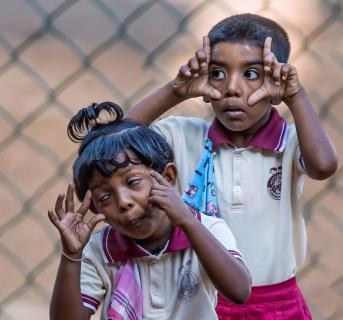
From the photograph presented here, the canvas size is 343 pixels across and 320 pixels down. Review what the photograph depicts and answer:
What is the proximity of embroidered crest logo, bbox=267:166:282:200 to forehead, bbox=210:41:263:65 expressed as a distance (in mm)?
192

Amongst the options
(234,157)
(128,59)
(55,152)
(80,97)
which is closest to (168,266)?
(234,157)

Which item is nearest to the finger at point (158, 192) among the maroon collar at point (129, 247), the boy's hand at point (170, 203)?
the boy's hand at point (170, 203)

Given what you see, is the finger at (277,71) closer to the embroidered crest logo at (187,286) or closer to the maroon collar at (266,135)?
the maroon collar at (266,135)

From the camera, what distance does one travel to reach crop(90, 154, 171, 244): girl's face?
1.49 meters

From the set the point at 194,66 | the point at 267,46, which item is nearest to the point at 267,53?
the point at 267,46

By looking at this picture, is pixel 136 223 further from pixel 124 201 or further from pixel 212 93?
pixel 212 93

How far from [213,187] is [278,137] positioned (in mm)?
136

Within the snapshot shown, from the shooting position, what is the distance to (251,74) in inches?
65.5

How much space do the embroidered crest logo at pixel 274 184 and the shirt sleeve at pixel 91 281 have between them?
0.32 metres

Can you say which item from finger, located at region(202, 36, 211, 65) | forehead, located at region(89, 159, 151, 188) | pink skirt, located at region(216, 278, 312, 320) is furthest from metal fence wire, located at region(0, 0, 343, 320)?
forehead, located at region(89, 159, 151, 188)

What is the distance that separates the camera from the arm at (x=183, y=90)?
1.67 meters

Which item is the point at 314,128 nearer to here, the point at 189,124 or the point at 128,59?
the point at 189,124

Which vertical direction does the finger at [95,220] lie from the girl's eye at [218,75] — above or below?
below

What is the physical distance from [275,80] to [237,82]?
0.06 metres
